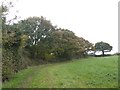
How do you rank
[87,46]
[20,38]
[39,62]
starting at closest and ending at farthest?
[20,38]
[39,62]
[87,46]

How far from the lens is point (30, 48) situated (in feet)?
242

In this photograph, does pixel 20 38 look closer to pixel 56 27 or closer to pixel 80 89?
pixel 80 89

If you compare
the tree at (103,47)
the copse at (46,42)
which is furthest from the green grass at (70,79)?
the tree at (103,47)

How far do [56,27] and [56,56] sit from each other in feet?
26.8

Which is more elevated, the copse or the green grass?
the copse

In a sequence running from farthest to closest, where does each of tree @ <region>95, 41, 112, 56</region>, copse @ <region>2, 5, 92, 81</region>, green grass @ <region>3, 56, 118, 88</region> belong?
1. tree @ <region>95, 41, 112, 56</region>
2. copse @ <region>2, 5, 92, 81</region>
3. green grass @ <region>3, 56, 118, 88</region>

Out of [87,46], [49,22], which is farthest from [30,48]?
[87,46]

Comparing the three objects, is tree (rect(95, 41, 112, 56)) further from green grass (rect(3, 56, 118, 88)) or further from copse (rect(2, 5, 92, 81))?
green grass (rect(3, 56, 118, 88))

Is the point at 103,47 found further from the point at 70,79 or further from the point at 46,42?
the point at 70,79

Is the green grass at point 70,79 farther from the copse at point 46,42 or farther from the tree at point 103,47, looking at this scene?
the tree at point 103,47

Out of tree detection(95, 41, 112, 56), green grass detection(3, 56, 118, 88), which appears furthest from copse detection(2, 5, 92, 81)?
green grass detection(3, 56, 118, 88)

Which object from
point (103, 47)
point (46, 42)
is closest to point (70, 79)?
point (46, 42)

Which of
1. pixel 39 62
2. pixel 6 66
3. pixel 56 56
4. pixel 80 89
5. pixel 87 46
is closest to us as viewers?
pixel 80 89

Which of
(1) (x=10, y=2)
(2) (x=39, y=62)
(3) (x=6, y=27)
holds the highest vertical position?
(1) (x=10, y=2)
